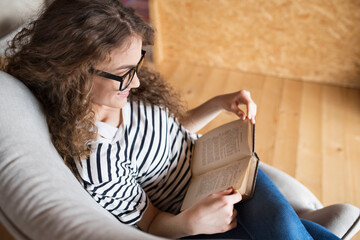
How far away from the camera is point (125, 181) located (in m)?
0.87

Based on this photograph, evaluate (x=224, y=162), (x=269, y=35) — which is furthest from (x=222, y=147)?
(x=269, y=35)

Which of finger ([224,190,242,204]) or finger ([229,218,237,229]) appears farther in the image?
finger ([229,218,237,229])

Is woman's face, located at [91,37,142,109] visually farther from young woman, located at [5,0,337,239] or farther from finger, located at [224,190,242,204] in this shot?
finger, located at [224,190,242,204]

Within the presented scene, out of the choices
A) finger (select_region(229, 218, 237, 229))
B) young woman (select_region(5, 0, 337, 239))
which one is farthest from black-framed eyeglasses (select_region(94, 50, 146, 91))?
finger (select_region(229, 218, 237, 229))

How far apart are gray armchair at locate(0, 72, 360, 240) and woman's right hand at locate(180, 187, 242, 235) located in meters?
0.19

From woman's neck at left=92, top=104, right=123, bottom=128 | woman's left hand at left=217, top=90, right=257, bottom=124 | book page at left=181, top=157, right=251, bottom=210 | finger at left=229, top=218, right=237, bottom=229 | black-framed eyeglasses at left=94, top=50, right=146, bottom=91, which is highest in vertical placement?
black-framed eyeglasses at left=94, top=50, right=146, bottom=91

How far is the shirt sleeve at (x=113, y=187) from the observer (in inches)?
32.0

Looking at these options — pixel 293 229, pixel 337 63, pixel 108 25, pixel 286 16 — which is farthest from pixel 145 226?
pixel 337 63

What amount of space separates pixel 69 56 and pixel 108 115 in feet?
0.67

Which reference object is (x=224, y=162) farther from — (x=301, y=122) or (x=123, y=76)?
(x=301, y=122)

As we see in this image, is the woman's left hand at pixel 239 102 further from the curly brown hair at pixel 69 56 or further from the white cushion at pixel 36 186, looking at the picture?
the white cushion at pixel 36 186

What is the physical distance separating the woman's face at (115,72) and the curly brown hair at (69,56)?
0.02 m

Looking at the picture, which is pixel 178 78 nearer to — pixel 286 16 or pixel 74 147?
pixel 286 16

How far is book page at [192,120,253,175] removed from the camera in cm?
94
